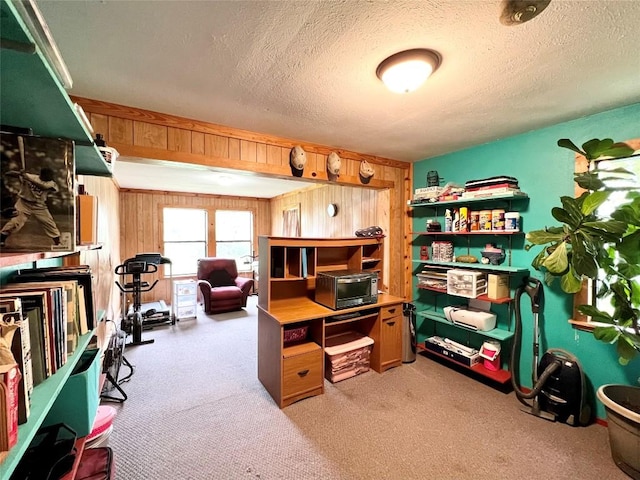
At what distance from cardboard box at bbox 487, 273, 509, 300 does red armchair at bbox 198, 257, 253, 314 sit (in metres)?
4.15

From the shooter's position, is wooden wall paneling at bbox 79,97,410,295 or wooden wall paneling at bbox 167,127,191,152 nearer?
wooden wall paneling at bbox 79,97,410,295

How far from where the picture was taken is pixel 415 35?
4.20 ft

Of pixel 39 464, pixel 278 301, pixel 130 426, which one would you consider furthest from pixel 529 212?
pixel 130 426

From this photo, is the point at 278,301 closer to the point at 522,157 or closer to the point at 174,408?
the point at 174,408

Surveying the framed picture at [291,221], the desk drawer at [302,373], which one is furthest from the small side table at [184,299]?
the desk drawer at [302,373]

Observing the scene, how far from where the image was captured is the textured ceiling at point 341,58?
115 cm

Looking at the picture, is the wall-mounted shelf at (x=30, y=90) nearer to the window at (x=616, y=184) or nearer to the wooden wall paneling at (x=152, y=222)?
the window at (x=616, y=184)

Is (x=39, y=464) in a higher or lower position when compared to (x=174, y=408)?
higher

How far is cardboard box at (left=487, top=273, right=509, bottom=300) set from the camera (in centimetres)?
254

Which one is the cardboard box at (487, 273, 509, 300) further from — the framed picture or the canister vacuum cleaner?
the framed picture

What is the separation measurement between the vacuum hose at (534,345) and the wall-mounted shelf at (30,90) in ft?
10.4

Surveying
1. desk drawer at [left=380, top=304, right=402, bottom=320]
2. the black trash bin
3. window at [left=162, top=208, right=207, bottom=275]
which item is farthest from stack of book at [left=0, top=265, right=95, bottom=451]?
window at [left=162, top=208, right=207, bottom=275]

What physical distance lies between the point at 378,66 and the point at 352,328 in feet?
8.77

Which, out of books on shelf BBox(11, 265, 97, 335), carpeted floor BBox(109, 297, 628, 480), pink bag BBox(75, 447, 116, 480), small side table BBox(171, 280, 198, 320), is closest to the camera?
books on shelf BBox(11, 265, 97, 335)
